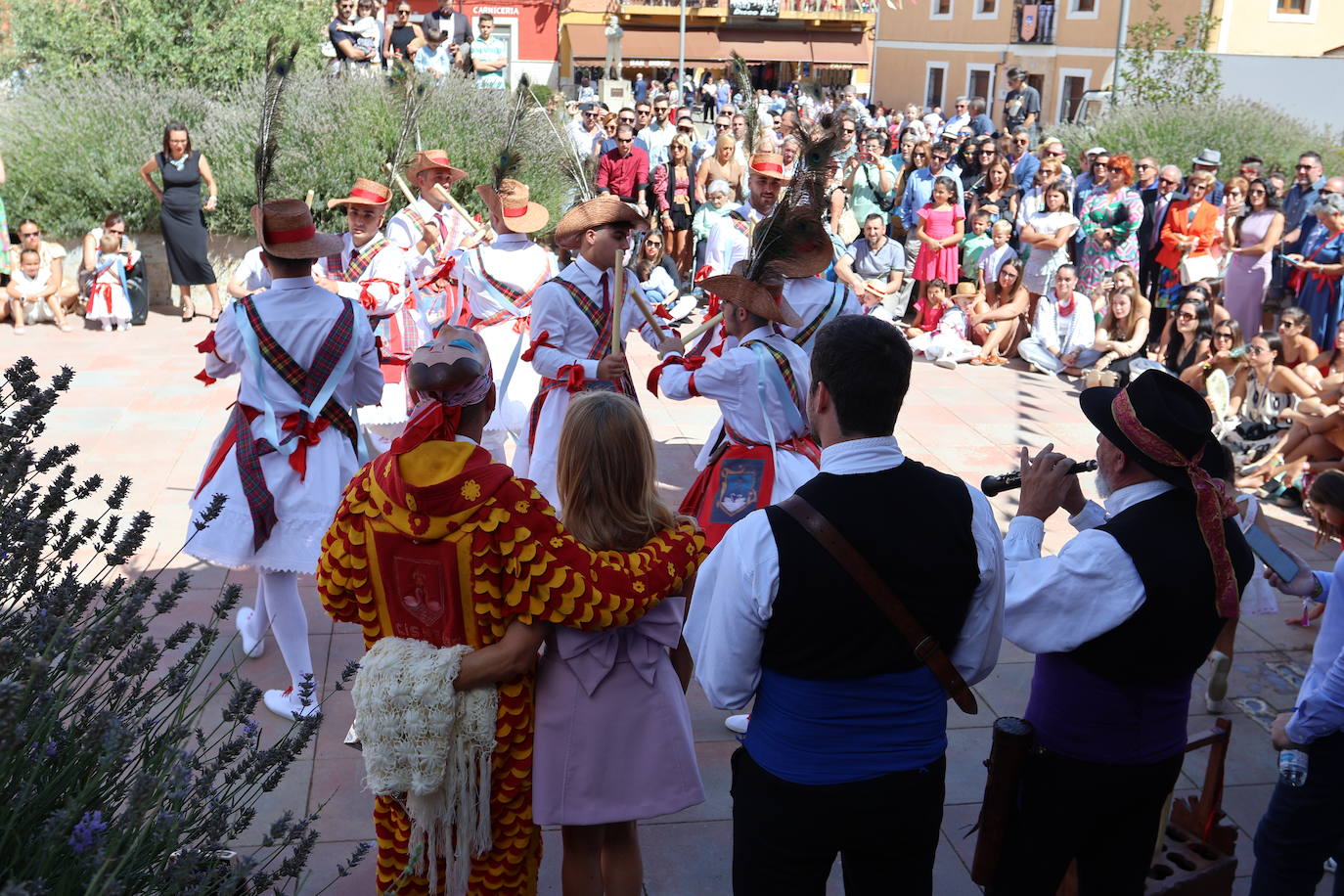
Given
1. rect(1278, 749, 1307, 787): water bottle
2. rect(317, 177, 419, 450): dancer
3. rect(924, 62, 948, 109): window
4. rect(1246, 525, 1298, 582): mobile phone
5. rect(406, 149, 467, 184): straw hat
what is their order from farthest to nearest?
rect(924, 62, 948, 109): window, rect(406, 149, 467, 184): straw hat, rect(317, 177, 419, 450): dancer, rect(1246, 525, 1298, 582): mobile phone, rect(1278, 749, 1307, 787): water bottle

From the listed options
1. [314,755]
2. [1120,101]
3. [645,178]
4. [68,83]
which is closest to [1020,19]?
[1120,101]

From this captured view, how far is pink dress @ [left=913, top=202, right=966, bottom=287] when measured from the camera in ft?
40.2

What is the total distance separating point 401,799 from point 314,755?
159 cm

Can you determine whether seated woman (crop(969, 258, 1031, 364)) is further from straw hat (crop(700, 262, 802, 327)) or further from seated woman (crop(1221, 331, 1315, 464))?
straw hat (crop(700, 262, 802, 327))

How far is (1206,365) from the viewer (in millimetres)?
9250

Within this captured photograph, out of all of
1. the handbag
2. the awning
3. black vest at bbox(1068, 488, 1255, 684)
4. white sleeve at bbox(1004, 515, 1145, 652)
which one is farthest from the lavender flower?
the awning

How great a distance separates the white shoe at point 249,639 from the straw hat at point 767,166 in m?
3.32

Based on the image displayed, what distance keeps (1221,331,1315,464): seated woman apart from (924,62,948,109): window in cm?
3263

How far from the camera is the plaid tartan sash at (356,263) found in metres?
7.09

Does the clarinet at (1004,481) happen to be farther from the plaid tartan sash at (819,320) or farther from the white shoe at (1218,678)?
the white shoe at (1218,678)

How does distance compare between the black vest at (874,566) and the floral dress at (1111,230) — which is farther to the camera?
the floral dress at (1111,230)

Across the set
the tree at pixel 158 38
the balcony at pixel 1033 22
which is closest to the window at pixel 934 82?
the balcony at pixel 1033 22

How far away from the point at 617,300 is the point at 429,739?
252 cm

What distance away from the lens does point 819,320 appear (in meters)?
4.88
